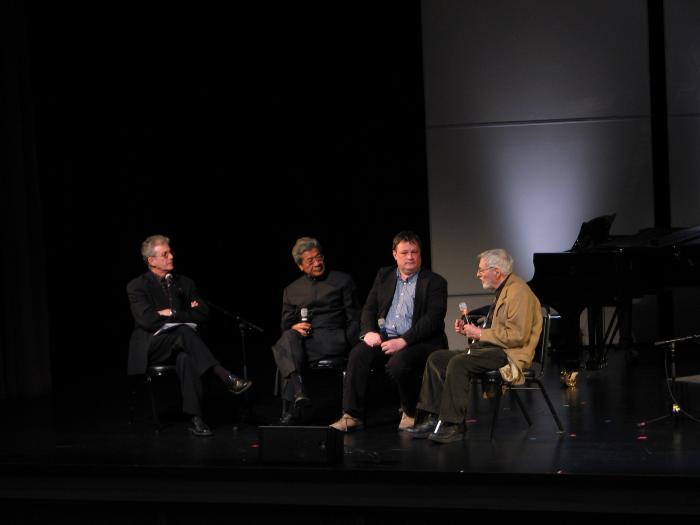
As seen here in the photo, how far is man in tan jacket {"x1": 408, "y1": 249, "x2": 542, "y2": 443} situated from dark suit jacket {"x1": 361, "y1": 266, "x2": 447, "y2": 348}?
0.22 m

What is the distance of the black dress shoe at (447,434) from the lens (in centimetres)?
515

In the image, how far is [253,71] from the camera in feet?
33.0

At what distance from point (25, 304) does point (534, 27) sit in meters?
4.98

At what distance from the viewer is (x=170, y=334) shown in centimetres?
576

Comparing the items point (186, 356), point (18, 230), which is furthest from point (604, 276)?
point (18, 230)

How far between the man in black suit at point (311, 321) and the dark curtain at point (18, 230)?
7.34 ft

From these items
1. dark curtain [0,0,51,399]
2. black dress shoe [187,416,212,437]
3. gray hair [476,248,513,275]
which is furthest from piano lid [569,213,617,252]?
dark curtain [0,0,51,399]

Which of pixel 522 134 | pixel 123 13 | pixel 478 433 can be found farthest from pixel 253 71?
pixel 478 433

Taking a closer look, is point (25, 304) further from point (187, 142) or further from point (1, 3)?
point (187, 142)

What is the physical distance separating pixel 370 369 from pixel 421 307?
45cm

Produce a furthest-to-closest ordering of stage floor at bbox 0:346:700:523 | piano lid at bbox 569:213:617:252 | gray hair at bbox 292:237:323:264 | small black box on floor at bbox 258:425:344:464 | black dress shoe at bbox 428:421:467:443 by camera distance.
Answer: piano lid at bbox 569:213:617:252 → gray hair at bbox 292:237:323:264 → black dress shoe at bbox 428:421:467:443 → small black box on floor at bbox 258:425:344:464 → stage floor at bbox 0:346:700:523

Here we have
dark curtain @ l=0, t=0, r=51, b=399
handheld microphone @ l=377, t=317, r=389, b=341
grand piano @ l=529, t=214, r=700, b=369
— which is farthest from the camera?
grand piano @ l=529, t=214, r=700, b=369

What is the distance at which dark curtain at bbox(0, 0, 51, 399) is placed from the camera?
6953mm

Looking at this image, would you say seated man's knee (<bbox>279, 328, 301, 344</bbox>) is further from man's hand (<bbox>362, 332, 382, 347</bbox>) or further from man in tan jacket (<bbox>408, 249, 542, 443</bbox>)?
man in tan jacket (<bbox>408, 249, 542, 443</bbox>)
